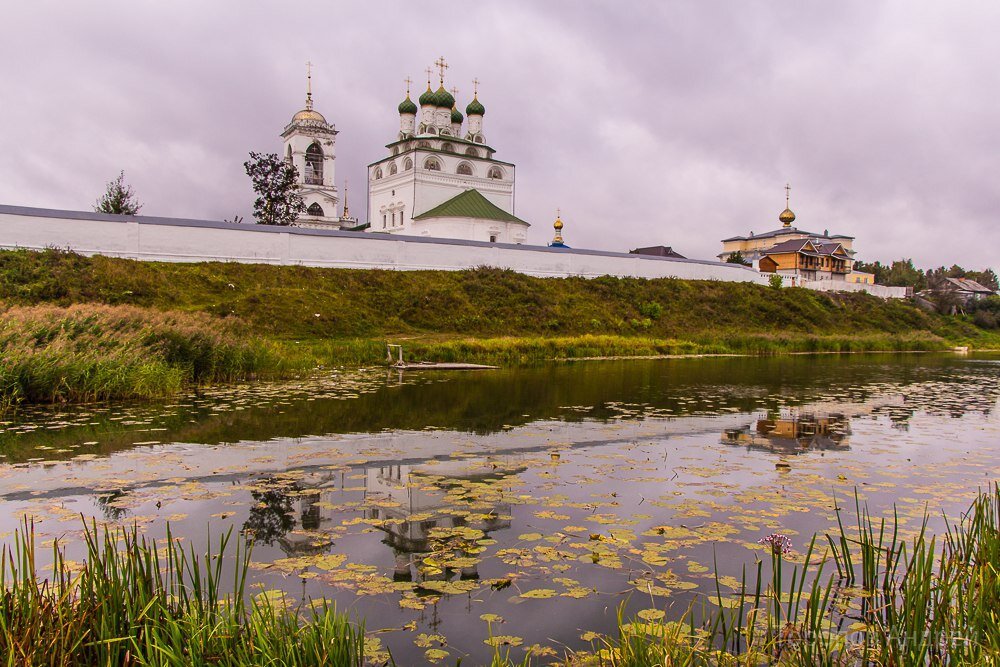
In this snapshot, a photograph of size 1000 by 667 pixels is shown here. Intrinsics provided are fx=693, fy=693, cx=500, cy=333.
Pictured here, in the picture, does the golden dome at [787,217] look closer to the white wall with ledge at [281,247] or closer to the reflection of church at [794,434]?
the white wall with ledge at [281,247]

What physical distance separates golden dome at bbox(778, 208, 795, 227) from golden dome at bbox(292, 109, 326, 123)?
43.8 m

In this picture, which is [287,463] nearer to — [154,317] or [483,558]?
[483,558]

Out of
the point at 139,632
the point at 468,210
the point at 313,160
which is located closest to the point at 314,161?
the point at 313,160

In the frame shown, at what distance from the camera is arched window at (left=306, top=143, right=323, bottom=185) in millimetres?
49312

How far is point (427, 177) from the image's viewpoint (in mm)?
42688

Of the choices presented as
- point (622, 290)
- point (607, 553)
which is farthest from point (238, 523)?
point (622, 290)

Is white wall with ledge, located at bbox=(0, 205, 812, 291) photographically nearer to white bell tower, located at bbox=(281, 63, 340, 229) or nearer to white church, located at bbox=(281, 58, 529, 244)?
white church, located at bbox=(281, 58, 529, 244)

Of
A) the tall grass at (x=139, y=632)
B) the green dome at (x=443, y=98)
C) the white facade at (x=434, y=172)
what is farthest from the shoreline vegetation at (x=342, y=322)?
the green dome at (x=443, y=98)

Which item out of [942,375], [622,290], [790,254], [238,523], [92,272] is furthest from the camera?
[790,254]

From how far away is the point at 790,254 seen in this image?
55406 mm

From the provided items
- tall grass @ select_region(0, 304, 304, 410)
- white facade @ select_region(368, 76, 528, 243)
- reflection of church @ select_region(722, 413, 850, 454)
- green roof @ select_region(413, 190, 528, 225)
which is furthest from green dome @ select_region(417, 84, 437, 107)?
reflection of church @ select_region(722, 413, 850, 454)

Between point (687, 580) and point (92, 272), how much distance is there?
74.5ft

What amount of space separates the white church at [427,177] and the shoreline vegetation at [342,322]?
928cm

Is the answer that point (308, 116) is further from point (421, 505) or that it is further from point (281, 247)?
point (421, 505)
